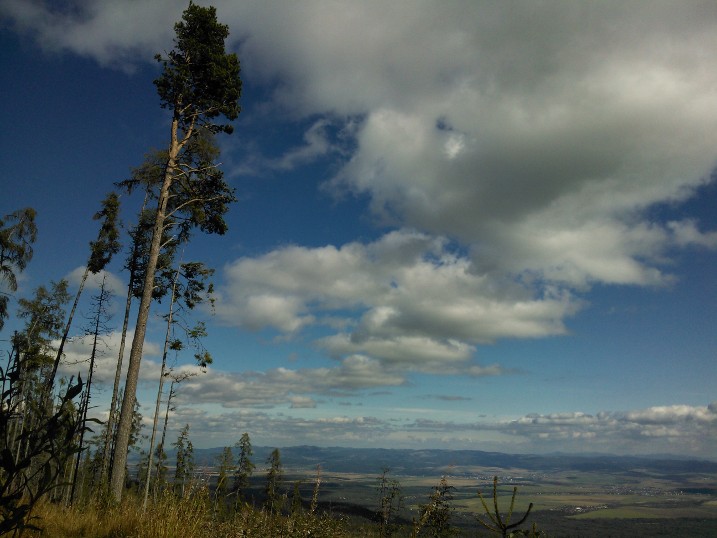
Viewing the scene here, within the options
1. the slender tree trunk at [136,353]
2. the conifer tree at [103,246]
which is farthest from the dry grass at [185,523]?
the conifer tree at [103,246]

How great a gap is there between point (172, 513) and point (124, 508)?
1.84m

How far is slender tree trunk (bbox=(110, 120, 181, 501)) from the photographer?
11720 millimetres

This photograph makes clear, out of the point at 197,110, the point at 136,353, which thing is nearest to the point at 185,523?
the point at 136,353

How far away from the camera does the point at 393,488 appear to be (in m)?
18.5

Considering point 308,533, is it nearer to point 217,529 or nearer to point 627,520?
point 217,529

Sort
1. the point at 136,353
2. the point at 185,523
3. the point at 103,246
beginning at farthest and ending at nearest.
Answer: the point at 103,246 → the point at 136,353 → the point at 185,523

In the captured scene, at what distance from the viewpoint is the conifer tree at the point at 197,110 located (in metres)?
14.0

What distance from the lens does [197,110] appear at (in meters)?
14.6

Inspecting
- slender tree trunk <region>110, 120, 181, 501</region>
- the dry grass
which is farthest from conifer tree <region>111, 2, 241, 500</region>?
the dry grass

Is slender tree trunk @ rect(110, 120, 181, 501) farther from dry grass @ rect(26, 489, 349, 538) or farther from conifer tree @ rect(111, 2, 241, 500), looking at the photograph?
dry grass @ rect(26, 489, 349, 538)

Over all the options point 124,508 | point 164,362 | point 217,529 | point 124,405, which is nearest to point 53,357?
point 164,362

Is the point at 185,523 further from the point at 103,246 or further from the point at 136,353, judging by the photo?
the point at 103,246

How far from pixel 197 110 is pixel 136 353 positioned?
311 inches

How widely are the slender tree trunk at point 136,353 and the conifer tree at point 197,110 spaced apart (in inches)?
1.6
